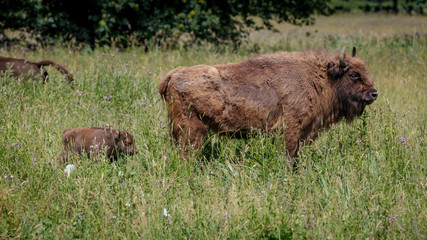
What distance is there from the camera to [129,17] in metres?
11.7

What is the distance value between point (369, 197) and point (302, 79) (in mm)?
1806

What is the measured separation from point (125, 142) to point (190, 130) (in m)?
0.87

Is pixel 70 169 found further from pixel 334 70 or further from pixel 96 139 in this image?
pixel 334 70

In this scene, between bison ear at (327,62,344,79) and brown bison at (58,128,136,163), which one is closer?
brown bison at (58,128,136,163)

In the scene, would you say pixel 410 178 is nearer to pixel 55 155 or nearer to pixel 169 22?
pixel 55 155

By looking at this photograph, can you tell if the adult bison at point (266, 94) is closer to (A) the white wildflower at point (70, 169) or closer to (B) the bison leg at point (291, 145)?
(B) the bison leg at point (291, 145)

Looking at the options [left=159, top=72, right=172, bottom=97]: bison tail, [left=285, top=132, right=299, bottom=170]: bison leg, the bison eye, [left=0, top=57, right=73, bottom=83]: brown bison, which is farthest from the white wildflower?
the bison eye

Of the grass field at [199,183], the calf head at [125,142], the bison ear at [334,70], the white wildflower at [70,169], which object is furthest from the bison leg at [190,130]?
the bison ear at [334,70]

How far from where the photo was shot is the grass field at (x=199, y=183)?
346 centimetres

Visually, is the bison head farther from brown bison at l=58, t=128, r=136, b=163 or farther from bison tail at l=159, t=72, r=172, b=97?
brown bison at l=58, t=128, r=136, b=163

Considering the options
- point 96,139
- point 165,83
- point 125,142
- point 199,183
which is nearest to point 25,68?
point 96,139

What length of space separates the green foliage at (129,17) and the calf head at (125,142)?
5.90 m

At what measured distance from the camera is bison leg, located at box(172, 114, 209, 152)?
4961 millimetres

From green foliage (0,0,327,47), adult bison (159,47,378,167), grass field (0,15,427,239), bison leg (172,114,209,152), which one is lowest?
grass field (0,15,427,239)
